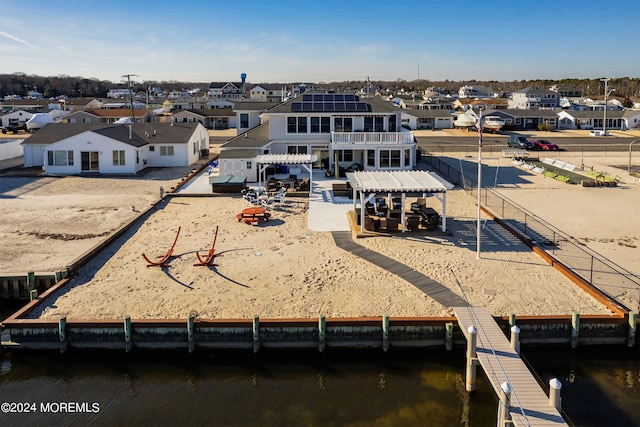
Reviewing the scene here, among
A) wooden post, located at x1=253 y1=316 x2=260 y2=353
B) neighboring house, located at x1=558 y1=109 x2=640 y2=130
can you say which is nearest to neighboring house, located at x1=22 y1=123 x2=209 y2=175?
wooden post, located at x1=253 y1=316 x2=260 y2=353

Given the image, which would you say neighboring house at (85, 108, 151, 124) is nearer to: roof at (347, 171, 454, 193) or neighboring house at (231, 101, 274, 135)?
neighboring house at (231, 101, 274, 135)

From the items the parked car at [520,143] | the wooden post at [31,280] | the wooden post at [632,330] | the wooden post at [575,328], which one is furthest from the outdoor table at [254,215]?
the parked car at [520,143]

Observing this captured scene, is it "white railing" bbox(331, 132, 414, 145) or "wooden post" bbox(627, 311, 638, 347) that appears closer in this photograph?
"wooden post" bbox(627, 311, 638, 347)

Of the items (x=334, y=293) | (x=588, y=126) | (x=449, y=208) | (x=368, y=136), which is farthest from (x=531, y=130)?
(x=334, y=293)

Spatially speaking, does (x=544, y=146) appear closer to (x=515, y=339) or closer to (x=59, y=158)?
(x=59, y=158)

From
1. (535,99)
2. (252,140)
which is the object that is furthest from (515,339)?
(535,99)

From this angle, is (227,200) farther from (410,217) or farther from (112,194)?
(410,217)
